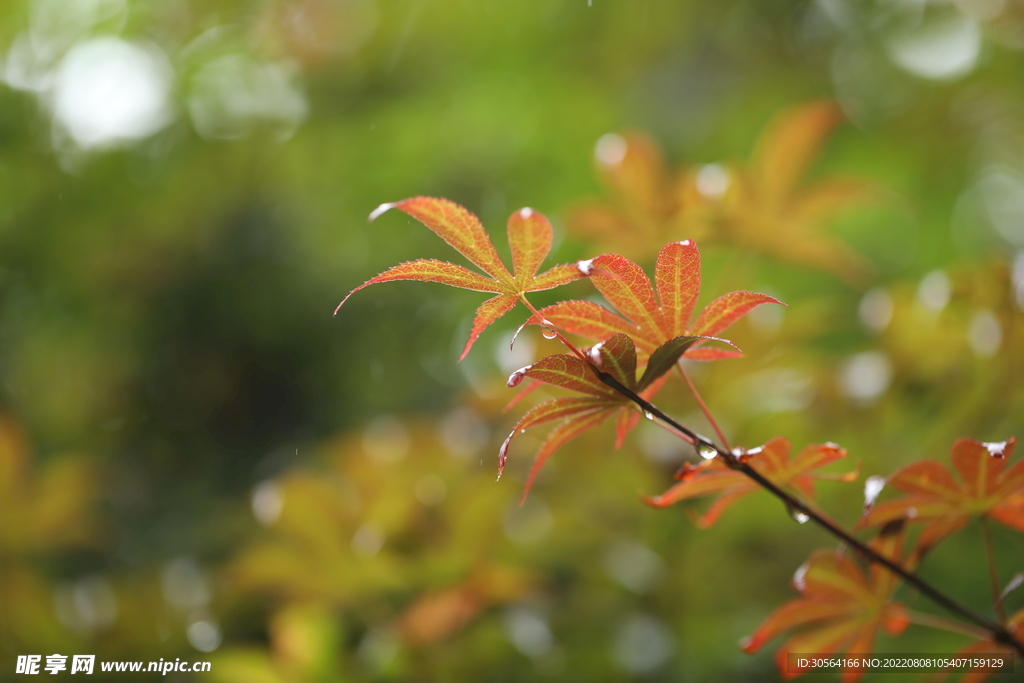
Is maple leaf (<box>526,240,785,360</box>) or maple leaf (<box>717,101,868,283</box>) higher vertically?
maple leaf (<box>717,101,868,283</box>)

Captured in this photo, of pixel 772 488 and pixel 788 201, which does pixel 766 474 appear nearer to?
pixel 772 488

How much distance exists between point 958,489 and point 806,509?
13 cm

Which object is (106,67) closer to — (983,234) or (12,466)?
(12,466)

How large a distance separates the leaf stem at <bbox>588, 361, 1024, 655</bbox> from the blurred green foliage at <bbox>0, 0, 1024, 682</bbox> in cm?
39

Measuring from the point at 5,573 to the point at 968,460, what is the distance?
3.85ft

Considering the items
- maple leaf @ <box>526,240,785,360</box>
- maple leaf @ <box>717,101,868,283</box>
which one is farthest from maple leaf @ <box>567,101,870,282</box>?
maple leaf @ <box>526,240,785,360</box>

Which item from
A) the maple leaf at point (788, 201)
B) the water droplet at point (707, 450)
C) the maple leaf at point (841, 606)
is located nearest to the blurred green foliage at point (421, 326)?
the maple leaf at point (788, 201)

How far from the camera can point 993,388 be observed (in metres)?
0.80

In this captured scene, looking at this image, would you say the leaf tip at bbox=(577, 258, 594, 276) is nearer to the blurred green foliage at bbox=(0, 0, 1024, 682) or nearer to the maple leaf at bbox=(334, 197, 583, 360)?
the maple leaf at bbox=(334, 197, 583, 360)

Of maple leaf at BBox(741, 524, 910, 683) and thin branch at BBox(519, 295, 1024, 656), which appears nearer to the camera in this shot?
thin branch at BBox(519, 295, 1024, 656)

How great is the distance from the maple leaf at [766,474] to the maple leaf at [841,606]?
79 millimetres

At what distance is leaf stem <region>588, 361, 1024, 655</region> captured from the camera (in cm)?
38

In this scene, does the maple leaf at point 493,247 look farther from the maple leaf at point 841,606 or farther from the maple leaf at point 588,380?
the maple leaf at point 841,606

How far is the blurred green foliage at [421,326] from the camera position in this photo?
2.89 ft
